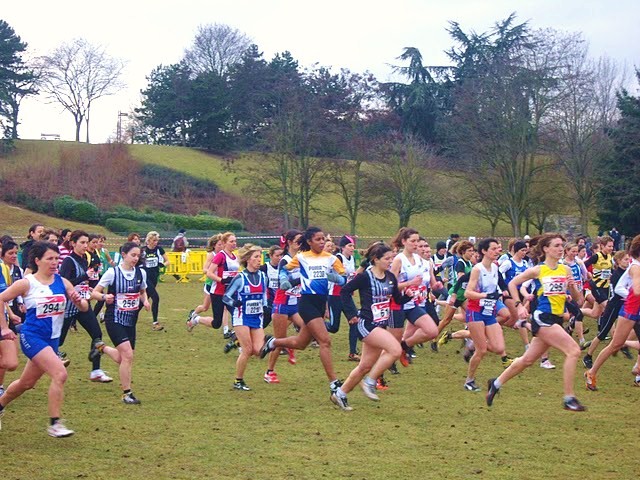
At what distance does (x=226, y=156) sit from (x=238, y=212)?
536 inches

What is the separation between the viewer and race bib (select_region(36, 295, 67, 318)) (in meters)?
8.68

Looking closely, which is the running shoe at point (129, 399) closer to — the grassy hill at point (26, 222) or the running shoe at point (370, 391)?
the running shoe at point (370, 391)

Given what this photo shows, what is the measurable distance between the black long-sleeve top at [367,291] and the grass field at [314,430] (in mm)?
1178

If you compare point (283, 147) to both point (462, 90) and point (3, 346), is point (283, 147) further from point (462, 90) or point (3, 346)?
point (3, 346)

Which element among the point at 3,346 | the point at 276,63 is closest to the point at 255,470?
the point at 3,346

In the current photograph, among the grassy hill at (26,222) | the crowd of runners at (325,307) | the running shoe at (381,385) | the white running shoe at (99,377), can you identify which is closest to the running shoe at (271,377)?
the crowd of runners at (325,307)

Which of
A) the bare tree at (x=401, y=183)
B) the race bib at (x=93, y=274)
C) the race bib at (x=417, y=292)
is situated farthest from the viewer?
the bare tree at (x=401, y=183)

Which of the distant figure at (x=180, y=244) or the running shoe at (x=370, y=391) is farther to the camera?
the distant figure at (x=180, y=244)

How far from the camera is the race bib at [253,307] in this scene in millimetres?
11555

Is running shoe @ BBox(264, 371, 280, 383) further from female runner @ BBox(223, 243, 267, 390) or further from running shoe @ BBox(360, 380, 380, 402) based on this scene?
running shoe @ BBox(360, 380, 380, 402)

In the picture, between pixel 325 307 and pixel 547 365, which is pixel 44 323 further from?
pixel 547 365

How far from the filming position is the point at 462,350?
53.4ft

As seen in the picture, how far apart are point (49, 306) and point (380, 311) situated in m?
3.60

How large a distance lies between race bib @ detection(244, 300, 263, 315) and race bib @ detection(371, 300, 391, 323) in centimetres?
210
